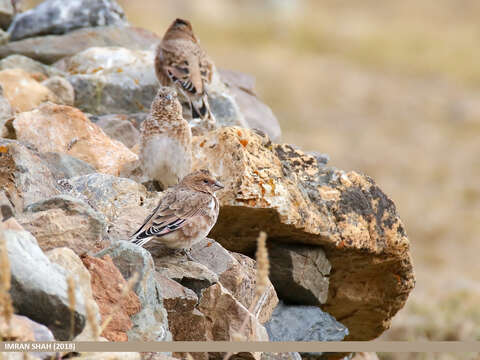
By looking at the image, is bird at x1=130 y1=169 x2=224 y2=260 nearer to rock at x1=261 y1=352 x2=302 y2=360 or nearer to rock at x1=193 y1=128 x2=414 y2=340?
rock at x1=193 y1=128 x2=414 y2=340

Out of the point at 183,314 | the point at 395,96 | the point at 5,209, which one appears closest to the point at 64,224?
the point at 5,209

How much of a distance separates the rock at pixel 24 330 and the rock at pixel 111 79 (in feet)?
16.8

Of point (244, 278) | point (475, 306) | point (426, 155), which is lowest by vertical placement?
point (426, 155)

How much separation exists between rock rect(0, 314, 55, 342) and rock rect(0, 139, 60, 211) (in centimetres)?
143

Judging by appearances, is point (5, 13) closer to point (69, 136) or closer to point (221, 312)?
point (69, 136)

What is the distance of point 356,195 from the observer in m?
7.05

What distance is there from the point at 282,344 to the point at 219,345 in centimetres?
39

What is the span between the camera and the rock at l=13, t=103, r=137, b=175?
7082 millimetres

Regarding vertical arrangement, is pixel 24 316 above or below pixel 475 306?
above

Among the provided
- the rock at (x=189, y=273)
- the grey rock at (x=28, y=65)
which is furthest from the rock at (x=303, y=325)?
the grey rock at (x=28, y=65)

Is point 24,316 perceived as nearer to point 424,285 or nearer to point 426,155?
point 424,285

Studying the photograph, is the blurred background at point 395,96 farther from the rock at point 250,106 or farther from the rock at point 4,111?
the rock at point 4,111

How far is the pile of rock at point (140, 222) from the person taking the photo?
14.4 feet

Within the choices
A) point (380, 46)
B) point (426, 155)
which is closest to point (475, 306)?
point (426, 155)
